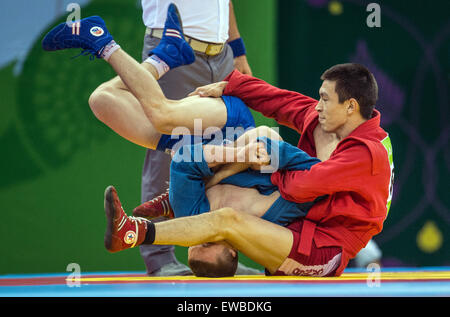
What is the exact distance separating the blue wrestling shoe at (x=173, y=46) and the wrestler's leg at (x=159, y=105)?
0.16 metres

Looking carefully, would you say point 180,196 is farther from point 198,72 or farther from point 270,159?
point 198,72

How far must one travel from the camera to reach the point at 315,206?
2580 mm

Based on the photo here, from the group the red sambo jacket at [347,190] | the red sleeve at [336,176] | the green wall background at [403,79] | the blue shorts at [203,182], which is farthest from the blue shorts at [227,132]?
the green wall background at [403,79]

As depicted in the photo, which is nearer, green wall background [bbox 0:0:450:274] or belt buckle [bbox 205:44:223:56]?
belt buckle [bbox 205:44:223:56]

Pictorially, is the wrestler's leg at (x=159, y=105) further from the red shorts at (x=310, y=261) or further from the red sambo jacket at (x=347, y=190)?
the red shorts at (x=310, y=261)

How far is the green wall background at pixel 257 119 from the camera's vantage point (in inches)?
173

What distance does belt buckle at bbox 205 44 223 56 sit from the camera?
10.7 ft

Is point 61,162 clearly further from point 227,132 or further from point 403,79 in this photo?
point 403,79

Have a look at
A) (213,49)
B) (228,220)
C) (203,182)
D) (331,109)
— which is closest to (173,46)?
(213,49)

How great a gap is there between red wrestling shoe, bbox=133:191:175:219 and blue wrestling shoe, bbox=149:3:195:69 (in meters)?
0.64

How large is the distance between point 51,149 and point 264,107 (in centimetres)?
209

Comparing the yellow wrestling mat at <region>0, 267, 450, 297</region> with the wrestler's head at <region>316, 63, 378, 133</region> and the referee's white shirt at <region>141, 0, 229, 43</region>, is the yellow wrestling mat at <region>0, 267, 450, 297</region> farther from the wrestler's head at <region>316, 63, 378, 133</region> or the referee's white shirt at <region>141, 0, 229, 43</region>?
the referee's white shirt at <region>141, 0, 229, 43</region>

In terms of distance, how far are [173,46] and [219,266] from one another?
1.06m

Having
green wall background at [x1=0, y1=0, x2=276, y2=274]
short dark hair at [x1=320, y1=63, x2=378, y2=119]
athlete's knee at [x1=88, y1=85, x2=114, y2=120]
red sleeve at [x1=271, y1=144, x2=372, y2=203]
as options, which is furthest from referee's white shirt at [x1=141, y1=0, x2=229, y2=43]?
green wall background at [x1=0, y1=0, x2=276, y2=274]
